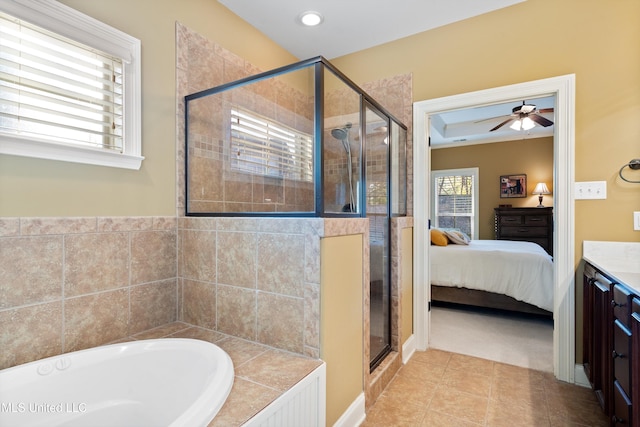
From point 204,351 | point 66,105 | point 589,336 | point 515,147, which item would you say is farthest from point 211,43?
point 515,147

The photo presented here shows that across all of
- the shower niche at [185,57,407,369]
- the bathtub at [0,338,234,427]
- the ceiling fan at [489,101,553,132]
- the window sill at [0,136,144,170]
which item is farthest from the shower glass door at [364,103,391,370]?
the ceiling fan at [489,101,553,132]

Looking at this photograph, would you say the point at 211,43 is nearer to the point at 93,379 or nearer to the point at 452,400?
the point at 93,379

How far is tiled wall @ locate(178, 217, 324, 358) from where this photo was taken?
1.49m

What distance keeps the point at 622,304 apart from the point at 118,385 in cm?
226

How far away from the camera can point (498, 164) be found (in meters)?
6.26

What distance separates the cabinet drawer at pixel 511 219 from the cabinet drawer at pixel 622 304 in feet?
15.1

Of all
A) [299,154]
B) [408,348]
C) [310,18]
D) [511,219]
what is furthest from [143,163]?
[511,219]

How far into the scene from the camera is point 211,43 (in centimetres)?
221

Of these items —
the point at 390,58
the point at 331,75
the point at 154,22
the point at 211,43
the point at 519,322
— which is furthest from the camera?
the point at 519,322

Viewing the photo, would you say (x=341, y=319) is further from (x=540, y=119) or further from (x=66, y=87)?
(x=540, y=119)

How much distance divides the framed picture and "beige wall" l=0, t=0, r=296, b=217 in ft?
19.0

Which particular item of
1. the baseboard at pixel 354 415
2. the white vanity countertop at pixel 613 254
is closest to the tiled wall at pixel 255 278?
the baseboard at pixel 354 415

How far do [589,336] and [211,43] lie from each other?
3.14m

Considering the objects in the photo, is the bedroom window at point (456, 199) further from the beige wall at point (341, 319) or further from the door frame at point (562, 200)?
the beige wall at point (341, 319)
